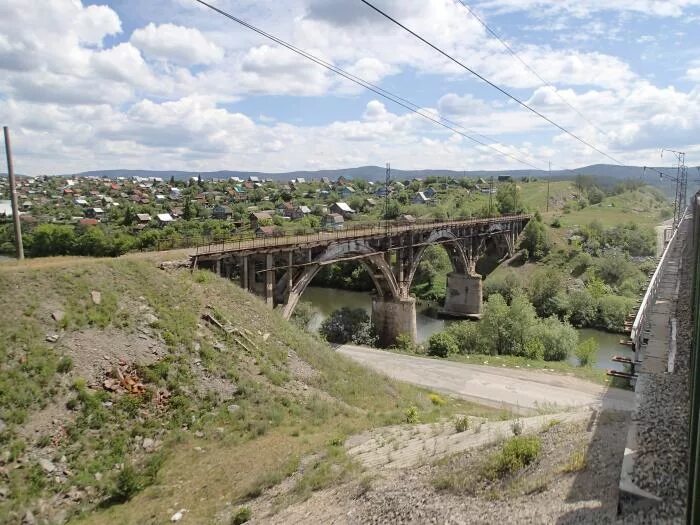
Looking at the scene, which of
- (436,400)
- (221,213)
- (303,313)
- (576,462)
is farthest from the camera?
(221,213)

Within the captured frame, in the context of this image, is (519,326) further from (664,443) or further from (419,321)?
(664,443)

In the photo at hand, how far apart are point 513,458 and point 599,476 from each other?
5.10 feet

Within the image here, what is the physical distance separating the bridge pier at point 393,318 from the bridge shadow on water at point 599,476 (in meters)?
28.3

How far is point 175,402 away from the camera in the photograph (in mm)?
13766

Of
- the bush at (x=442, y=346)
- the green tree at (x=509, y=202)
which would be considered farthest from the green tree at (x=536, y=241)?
the bush at (x=442, y=346)

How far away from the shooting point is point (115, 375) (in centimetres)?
1355

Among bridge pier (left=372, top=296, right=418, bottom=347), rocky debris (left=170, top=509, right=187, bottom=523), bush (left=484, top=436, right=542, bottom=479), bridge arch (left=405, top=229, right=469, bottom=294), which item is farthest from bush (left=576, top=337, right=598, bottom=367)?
rocky debris (left=170, top=509, right=187, bottom=523)

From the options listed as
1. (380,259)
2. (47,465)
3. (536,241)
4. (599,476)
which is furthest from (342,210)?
(599,476)

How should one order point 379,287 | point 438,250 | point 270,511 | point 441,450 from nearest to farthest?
point 270,511
point 441,450
point 379,287
point 438,250

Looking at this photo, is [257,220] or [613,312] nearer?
[613,312]

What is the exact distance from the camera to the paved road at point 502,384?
838 inches

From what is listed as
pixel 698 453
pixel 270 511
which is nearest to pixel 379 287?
pixel 270 511

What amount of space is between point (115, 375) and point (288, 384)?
212 inches

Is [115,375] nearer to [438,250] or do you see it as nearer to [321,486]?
[321,486]
